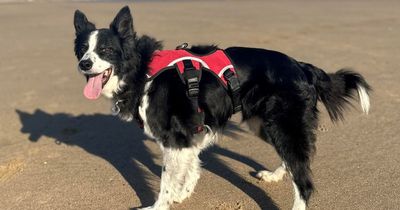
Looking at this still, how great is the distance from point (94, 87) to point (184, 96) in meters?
0.83

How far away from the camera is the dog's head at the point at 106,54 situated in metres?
4.25

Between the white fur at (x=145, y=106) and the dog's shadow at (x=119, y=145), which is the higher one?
the white fur at (x=145, y=106)

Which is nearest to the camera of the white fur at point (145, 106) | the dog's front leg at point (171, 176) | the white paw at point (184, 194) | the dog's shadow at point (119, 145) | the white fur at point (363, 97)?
the white fur at point (145, 106)

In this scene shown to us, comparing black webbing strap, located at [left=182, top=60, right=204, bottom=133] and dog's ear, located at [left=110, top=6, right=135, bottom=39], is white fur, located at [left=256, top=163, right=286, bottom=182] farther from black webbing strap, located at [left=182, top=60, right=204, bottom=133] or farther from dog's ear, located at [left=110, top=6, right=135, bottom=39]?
dog's ear, located at [left=110, top=6, right=135, bottom=39]

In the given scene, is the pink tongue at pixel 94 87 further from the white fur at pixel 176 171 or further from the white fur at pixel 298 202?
the white fur at pixel 298 202

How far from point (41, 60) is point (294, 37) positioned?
21.3 ft

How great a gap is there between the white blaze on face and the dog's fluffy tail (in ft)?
6.36

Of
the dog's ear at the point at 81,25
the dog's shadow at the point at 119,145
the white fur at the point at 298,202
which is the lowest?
the dog's shadow at the point at 119,145

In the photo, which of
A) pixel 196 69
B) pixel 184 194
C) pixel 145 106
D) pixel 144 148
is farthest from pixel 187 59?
pixel 144 148

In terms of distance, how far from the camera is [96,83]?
4.34 meters

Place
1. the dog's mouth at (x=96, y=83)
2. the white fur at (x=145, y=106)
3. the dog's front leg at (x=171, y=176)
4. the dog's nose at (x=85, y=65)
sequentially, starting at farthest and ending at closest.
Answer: the dog's front leg at (x=171, y=176) < the white fur at (x=145, y=106) < the dog's mouth at (x=96, y=83) < the dog's nose at (x=85, y=65)

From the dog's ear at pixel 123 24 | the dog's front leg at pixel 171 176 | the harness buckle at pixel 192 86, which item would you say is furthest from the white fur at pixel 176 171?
the dog's ear at pixel 123 24

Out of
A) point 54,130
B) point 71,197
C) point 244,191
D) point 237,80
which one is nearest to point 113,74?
point 237,80

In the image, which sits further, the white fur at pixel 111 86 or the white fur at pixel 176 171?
the white fur at pixel 176 171
